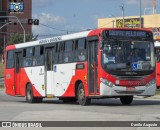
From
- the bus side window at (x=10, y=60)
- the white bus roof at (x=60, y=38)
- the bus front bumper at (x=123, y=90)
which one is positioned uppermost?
the white bus roof at (x=60, y=38)

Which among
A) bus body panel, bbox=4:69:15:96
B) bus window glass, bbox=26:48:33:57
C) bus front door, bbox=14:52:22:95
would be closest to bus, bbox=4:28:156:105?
bus window glass, bbox=26:48:33:57

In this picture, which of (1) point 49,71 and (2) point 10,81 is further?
(2) point 10,81

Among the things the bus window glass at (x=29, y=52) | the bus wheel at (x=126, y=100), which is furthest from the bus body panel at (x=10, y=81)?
the bus wheel at (x=126, y=100)

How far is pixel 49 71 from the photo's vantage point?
25500 millimetres

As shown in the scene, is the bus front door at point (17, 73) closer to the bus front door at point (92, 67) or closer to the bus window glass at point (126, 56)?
the bus front door at point (92, 67)

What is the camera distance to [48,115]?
1703cm

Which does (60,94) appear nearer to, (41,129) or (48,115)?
(48,115)

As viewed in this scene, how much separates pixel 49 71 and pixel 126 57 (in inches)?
208

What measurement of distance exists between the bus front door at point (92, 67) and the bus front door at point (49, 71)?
144 inches

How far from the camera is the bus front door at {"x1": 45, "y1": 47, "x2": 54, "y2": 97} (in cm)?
2527

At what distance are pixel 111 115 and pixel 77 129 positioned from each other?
3719mm

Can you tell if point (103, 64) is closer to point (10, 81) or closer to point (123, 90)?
point (123, 90)

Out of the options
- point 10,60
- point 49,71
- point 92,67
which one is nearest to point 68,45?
point 49,71

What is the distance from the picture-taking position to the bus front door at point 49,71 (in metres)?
25.3
